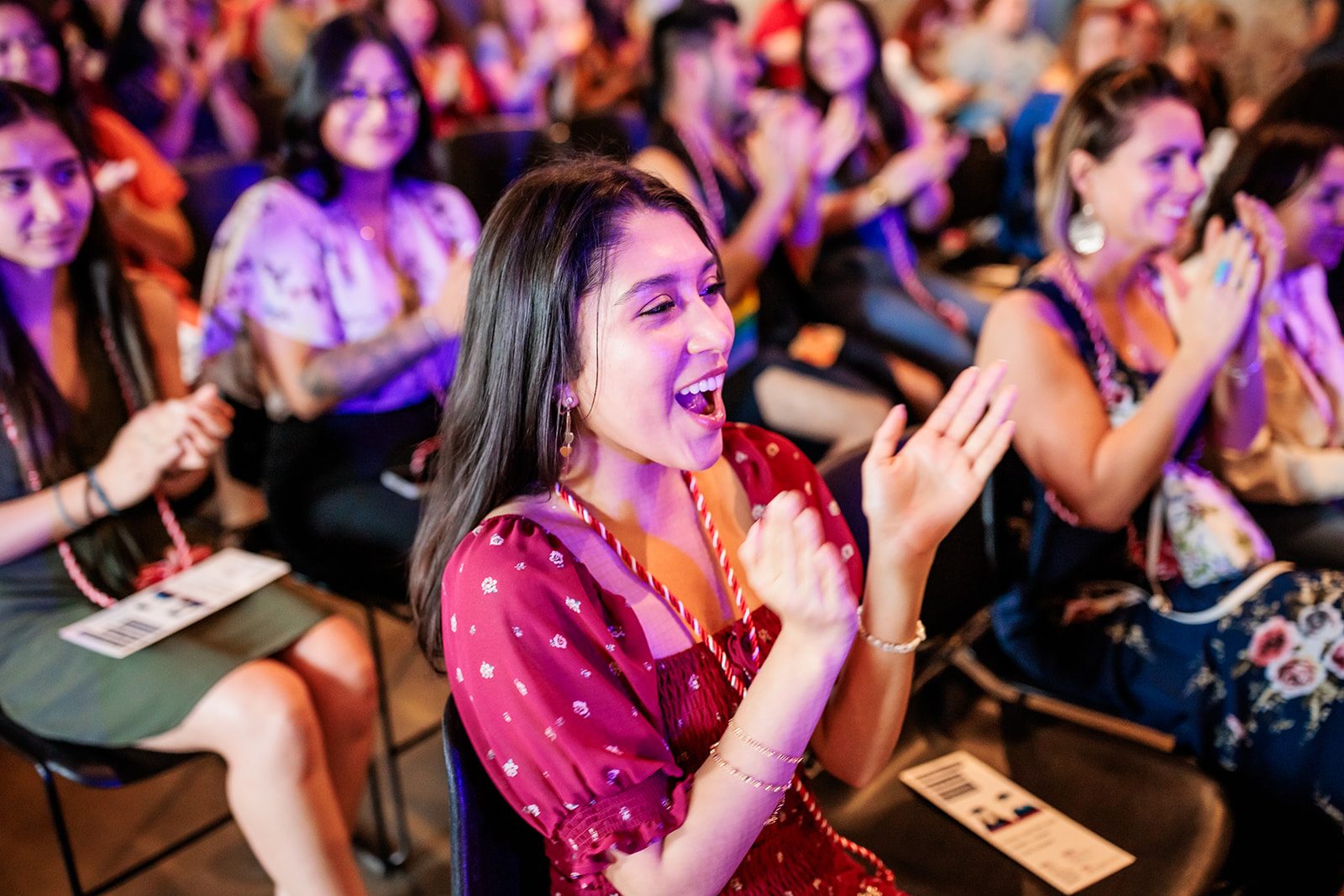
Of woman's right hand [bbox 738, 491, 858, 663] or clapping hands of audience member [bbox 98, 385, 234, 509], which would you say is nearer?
woman's right hand [bbox 738, 491, 858, 663]

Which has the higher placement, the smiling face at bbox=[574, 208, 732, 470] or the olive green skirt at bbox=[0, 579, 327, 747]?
the smiling face at bbox=[574, 208, 732, 470]

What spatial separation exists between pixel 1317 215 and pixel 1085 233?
0.48 m

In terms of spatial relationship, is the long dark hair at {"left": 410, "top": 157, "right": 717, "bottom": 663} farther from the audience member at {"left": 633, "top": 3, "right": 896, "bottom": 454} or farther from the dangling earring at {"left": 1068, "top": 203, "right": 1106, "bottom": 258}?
the audience member at {"left": 633, "top": 3, "right": 896, "bottom": 454}

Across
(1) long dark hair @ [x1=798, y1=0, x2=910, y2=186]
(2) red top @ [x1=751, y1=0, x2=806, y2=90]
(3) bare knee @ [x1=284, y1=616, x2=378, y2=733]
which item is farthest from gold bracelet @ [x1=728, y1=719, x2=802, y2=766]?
(2) red top @ [x1=751, y1=0, x2=806, y2=90]

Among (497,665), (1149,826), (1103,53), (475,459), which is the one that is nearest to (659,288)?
(475,459)

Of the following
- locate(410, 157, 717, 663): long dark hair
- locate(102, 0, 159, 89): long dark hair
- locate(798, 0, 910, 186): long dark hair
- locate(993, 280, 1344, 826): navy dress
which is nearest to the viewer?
locate(410, 157, 717, 663): long dark hair

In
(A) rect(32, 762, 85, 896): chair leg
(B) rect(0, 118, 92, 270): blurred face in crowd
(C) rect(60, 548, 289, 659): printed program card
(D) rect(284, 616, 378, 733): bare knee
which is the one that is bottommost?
(A) rect(32, 762, 85, 896): chair leg

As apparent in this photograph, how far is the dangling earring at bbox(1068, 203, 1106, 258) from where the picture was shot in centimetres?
177

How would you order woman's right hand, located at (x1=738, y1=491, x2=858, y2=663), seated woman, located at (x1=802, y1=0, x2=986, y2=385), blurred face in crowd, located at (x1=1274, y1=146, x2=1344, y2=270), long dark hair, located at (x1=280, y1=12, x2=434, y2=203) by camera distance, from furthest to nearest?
seated woman, located at (x1=802, y1=0, x2=986, y2=385) → long dark hair, located at (x1=280, y1=12, x2=434, y2=203) → blurred face in crowd, located at (x1=1274, y1=146, x2=1344, y2=270) → woman's right hand, located at (x1=738, y1=491, x2=858, y2=663)

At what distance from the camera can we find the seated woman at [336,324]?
2.02m

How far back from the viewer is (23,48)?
227 cm

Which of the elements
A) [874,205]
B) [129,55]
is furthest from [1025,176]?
[129,55]

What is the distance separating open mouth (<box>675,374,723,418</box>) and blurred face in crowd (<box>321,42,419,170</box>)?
1393mm

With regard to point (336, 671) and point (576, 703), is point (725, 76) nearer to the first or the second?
point (336, 671)
